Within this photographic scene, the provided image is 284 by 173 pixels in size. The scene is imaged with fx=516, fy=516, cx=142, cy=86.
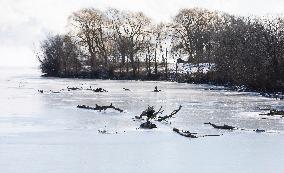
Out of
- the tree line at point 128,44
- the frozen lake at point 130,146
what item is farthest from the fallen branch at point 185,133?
the tree line at point 128,44

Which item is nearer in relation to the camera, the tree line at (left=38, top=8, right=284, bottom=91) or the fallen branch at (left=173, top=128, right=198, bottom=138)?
the fallen branch at (left=173, top=128, right=198, bottom=138)

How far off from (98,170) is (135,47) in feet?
287

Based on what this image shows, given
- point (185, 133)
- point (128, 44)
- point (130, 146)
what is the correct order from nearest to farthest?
point (130, 146), point (185, 133), point (128, 44)

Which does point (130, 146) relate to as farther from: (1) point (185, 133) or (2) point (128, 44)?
(2) point (128, 44)

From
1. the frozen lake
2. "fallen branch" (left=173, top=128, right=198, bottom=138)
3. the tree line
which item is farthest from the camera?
the tree line

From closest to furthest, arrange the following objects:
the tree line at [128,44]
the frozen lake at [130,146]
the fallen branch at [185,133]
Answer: the frozen lake at [130,146] < the fallen branch at [185,133] < the tree line at [128,44]

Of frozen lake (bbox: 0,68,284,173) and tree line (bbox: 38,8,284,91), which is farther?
tree line (bbox: 38,8,284,91)

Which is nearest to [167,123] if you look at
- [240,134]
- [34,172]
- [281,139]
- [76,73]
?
[240,134]

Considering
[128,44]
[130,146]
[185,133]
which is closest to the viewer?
[130,146]

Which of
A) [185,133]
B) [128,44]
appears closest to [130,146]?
[185,133]

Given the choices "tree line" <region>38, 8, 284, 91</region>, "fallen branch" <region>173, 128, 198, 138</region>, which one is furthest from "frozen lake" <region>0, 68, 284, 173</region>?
"tree line" <region>38, 8, 284, 91</region>

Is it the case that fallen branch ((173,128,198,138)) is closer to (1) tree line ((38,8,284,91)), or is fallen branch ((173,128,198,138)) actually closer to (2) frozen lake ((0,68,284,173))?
(2) frozen lake ((0,68,284,173))

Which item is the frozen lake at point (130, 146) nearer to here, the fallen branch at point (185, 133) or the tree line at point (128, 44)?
the fallen branch at point (185, 133)

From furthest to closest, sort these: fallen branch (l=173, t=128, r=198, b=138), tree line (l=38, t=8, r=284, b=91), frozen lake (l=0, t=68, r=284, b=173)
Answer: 1. tree line (l=38, t=8, r=284, b=91)
2. fallen branch (l=173, t=128, r=198, b=138)
3. frozen lake (l=0, t=68, r=284, b=173)
